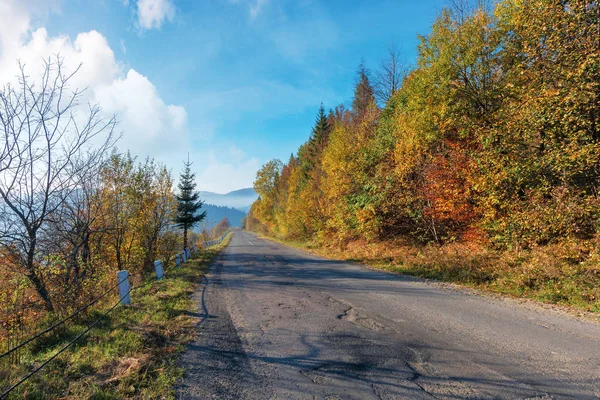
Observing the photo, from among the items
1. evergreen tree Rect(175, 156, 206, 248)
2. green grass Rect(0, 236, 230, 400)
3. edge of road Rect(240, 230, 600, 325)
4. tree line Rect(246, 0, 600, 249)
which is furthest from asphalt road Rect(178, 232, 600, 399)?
evergreen tree Rect(175, 156, 206, 248)

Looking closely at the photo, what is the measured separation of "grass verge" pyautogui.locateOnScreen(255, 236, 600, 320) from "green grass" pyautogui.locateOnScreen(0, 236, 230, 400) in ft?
24.8

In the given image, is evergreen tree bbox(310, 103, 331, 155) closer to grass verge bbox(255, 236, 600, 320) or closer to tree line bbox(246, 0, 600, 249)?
tree line bbox(246, 0, 600, 249)

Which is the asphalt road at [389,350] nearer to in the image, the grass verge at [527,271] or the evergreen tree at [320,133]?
the grass verge at [527,271]

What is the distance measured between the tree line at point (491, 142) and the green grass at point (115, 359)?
9675 millimetres

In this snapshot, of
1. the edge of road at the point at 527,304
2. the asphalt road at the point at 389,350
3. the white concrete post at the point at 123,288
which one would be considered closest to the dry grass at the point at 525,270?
the edge of road at the point at 527,304

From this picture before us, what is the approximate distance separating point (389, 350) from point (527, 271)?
19.8ft

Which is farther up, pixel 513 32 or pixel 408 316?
pixel 513 32

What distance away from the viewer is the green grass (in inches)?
127

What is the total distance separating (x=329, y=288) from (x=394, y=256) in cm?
663

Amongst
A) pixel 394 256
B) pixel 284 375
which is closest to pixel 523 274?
pixel 394 256

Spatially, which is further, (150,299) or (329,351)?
(150,299)

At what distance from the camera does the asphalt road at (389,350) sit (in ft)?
10.5

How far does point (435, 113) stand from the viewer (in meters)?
12.6

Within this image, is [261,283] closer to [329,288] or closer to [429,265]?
[329,288]
